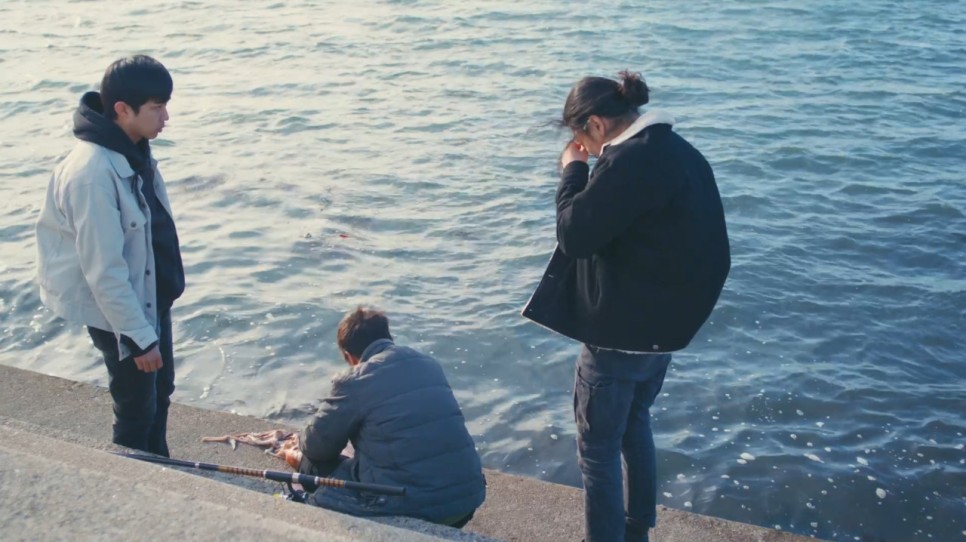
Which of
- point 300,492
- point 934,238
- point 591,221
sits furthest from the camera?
point 934,238

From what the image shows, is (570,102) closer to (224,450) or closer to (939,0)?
(224,450)

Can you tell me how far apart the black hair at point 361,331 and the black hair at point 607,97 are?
107 centimetres

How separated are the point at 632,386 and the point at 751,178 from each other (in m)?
7.31

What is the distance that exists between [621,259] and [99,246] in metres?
1.80

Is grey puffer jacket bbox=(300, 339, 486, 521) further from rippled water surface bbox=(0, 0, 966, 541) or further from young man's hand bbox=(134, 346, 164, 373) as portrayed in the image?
rippled water surface bbox=(0, 0, 966, 541)

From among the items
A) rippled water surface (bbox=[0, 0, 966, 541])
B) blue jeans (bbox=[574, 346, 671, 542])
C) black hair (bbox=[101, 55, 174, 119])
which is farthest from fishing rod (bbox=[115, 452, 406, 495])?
rippled water surface (bbox=[0, 0, 966, 541])

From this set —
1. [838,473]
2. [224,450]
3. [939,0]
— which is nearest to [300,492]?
[224,450]

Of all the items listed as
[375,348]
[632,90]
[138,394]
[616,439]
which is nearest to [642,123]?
[632,90]

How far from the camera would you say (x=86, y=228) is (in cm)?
365

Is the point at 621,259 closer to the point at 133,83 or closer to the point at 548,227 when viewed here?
the point at 133,83

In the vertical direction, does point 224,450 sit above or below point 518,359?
above

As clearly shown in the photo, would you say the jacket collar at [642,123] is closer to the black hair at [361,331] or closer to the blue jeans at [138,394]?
the black hair at [361,331]

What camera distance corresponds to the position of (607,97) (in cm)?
336

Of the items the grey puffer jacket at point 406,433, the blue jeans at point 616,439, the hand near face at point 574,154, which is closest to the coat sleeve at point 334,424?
the grey puffer jacket at point 406,433
